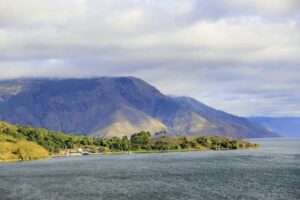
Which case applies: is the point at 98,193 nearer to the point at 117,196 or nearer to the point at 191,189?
the point at 117,196

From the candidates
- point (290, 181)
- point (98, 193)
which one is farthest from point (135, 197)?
point (290, 181)

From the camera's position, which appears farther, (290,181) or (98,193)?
(290,181)

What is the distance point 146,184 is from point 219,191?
36.1m

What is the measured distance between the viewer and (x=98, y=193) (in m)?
174

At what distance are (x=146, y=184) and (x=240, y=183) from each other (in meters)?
35.9

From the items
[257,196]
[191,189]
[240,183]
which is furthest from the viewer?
[240,183]

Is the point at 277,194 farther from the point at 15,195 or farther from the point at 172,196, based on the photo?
the point at 15,195

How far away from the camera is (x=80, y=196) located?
167500mm

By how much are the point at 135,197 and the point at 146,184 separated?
37.2 meters

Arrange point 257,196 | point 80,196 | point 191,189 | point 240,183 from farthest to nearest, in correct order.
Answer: point 240,183
point 191,189
point 80,196
point 257,196

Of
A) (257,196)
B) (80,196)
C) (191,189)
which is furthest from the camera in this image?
(191,189)

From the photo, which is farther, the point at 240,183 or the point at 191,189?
the point at 240,183

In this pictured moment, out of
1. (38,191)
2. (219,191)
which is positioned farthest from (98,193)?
(219,191)

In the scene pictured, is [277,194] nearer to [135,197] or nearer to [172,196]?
[172,196]
